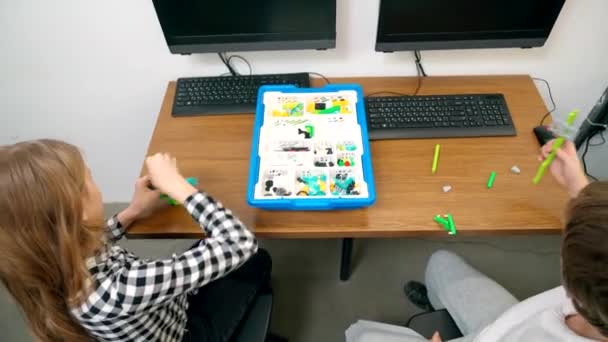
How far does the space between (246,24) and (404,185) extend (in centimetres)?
57

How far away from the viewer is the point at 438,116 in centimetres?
107

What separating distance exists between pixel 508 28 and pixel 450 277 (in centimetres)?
68

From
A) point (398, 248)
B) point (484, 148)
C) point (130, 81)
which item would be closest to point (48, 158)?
point (130, 81)

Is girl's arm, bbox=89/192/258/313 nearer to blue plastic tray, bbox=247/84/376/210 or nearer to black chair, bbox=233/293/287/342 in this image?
blue plastic tray, bbox=247/84/376/210

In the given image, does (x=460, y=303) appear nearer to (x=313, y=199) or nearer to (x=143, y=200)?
(x=313, y=199)

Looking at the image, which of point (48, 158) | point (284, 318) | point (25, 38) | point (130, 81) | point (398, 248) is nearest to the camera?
point (48, 158)

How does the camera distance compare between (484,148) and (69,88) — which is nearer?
(484,148)

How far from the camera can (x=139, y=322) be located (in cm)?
77

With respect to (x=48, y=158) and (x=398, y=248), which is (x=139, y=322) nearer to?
(x=48, y=158)

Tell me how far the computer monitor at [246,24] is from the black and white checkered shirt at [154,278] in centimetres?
46

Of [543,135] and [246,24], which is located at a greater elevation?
[246,24]

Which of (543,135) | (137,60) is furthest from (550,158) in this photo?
(137,60)

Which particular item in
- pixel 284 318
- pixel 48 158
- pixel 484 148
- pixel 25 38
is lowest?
pixel 284 318

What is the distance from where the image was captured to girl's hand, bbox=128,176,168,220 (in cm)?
90
